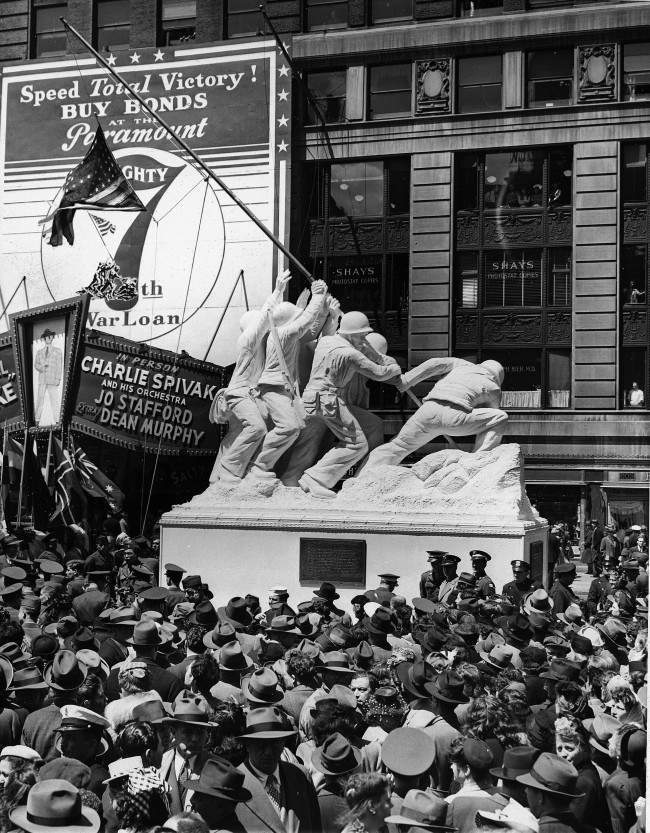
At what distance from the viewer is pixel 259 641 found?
29.7ft

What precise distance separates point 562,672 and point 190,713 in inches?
101

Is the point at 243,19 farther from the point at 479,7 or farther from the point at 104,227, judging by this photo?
the point at 104,227

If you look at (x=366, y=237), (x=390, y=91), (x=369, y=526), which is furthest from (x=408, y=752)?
(x=390, y=91)

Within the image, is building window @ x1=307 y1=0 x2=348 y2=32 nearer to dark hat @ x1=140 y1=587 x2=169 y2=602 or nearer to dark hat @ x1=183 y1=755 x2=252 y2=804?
dark hat @ x1=140 y1=587 x2=169 y2=602

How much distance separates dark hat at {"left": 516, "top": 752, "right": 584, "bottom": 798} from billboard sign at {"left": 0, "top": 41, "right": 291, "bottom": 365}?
26.5 m

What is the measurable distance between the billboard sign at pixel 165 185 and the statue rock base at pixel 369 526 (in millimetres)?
13525

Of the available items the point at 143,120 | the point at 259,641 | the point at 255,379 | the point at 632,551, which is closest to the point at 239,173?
the point at 143,120

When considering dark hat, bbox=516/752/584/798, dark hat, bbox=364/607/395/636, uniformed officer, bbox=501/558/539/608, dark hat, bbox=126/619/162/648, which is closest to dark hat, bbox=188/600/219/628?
dark hat, bbox=364/607/395/636

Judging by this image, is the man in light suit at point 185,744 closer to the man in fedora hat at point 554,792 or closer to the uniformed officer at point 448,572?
the man in fedora hat at point 554,792

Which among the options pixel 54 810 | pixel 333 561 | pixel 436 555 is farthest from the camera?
pixel 333 561

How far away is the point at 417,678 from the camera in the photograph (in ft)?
22.7

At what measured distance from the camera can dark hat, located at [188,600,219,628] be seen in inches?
394

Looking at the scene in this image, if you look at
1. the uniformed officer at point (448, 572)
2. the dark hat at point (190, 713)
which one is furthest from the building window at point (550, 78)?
the dark hat at point (190, 713)

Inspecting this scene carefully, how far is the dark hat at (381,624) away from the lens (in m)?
8.84
